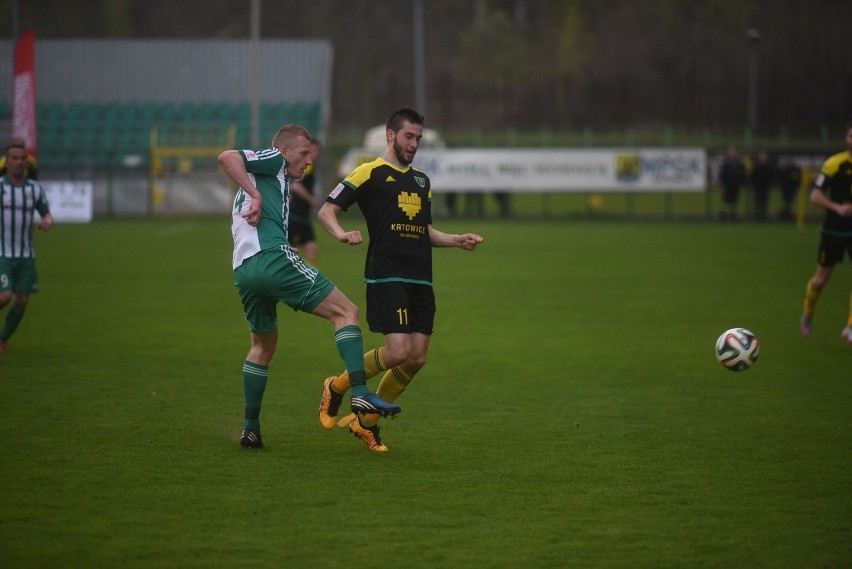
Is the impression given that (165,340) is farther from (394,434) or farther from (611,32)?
(611,32)

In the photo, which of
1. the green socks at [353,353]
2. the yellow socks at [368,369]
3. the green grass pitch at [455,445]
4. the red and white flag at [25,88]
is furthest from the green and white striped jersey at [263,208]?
the red and white flag at [25,88]

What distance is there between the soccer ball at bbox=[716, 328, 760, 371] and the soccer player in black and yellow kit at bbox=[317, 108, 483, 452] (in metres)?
2.73

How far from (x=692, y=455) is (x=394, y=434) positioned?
1.95 meters

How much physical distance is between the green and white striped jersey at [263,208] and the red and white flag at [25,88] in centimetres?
2036

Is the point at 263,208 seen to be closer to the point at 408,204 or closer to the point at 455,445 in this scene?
the point at 408,204

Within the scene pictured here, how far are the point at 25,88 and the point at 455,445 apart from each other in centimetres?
2146

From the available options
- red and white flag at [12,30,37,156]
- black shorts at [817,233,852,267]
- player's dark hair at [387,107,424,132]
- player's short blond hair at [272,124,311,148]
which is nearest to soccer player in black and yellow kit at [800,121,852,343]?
black shorts at [817,233,852,267]

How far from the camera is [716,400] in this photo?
8.77 metres

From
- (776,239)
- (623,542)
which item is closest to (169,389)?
(623,542)

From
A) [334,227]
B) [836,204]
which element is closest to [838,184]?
[836,204]

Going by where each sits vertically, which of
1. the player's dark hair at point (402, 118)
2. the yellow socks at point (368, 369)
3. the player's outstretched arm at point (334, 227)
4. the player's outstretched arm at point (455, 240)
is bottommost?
the yellow socks at point (368, 369)

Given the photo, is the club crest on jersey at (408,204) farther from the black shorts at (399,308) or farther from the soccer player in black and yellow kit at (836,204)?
the soccer player in black and yellow kit at (836,204)

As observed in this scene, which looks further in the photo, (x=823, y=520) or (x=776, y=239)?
(x=776, y=239)

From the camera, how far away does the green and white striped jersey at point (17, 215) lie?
10.2 m
